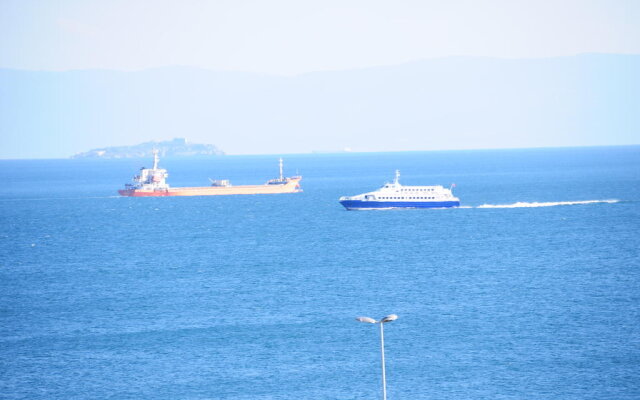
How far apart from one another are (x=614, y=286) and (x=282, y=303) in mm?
29177

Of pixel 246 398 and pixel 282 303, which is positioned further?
pixel 282 303

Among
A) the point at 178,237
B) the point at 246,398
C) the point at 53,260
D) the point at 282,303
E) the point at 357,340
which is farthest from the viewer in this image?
the point at 178,237

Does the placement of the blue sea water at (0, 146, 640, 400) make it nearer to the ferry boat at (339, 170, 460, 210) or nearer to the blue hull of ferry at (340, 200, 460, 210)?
the ferry boat at (339, 170, 460, 210)

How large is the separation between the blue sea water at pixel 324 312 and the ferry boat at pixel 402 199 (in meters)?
26.0

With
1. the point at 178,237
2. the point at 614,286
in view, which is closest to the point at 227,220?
the point at 178,237

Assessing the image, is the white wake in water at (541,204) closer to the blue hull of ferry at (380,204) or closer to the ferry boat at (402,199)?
the ferry boat at (402,199)

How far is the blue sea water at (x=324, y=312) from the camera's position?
56.0 metres

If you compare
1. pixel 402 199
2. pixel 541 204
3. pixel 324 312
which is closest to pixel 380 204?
pixel 402 199

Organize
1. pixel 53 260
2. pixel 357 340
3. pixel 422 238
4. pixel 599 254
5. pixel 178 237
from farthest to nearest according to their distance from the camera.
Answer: pixel 178 237
pixel 422 238
pixel 53 260
pixel 599 254
pixel 357 340

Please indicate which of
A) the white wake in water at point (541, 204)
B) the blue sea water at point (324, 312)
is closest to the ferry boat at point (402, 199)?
the white wake in water at point (541, 204)

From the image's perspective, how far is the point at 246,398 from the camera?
53.3 metres

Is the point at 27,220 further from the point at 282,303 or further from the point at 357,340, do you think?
the point at 357,340

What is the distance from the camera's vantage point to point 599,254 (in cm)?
10244

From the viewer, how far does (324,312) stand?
7406cm
